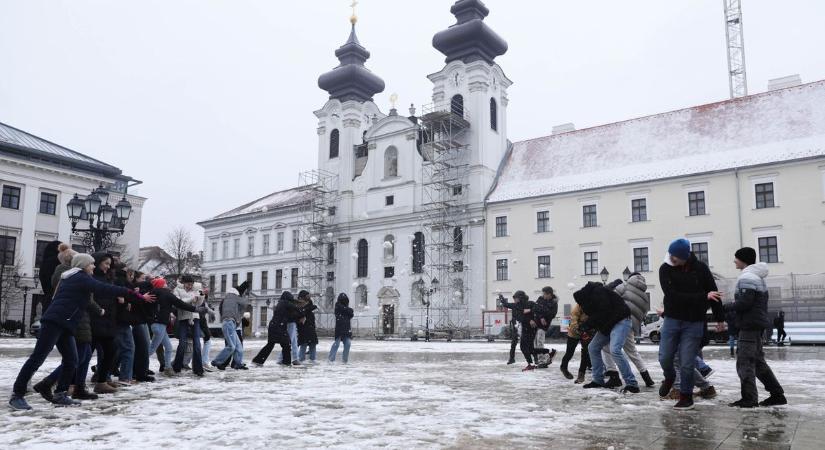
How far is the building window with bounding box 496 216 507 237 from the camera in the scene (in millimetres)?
44844

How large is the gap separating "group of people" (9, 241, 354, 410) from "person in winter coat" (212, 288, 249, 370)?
0.8 inches

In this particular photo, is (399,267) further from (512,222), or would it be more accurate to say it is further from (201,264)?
(201,264)

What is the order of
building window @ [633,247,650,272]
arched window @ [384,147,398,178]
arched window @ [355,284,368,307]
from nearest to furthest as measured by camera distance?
building window @ [633,247,650,272]
arched window @ [355,284,368,307]
arched window @ [384,147,398,178]

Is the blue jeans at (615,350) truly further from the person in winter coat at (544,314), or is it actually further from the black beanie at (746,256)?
the person in winter coat at (544,314)

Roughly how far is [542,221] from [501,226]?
3.01 metres

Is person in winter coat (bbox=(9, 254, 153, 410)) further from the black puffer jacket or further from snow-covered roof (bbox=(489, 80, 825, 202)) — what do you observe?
snow-covered roof (bbox=(489, 80, 825, 202))

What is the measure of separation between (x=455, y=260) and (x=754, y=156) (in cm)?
1955

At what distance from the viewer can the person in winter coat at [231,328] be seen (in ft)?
41.9

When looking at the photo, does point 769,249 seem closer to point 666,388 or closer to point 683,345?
point 666,388

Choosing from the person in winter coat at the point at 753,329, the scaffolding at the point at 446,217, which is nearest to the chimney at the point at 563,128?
the scaffolding at the point at 446,217

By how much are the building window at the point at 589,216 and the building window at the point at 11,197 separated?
37.5 metres

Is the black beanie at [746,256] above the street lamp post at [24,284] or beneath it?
beneath

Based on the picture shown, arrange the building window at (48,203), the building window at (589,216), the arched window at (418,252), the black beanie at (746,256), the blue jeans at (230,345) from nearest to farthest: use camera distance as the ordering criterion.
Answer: the black beanie at (746,256) → the blue jeans at (230,345) → the building window at (589,216) → the building window at (48,203) → the arched window at (418,252)

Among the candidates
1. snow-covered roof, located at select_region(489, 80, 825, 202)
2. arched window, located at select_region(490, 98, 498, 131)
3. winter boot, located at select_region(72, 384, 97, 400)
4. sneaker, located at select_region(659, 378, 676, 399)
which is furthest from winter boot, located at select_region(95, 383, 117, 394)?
arched window, located at select_region(490, 98, 498, 131)
